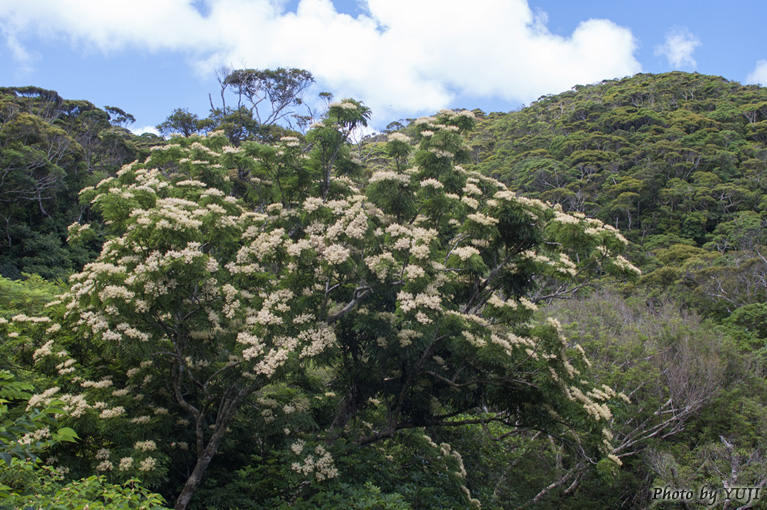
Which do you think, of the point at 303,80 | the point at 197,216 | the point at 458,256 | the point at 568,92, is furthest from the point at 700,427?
the point at 568,92

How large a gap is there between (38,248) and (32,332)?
71.1 feet

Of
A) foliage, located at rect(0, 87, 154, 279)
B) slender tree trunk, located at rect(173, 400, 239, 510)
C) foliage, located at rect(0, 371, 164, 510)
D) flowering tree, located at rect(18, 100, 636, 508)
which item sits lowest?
slender tree trunk, located at rect(173, 400, 239, 510)

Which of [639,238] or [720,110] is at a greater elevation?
[720,110]

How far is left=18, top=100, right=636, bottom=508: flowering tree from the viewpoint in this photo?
5.86 metres

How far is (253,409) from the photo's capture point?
25.2 ft

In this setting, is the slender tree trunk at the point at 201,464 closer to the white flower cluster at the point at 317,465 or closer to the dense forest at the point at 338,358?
the dense forest at the point at 338,358

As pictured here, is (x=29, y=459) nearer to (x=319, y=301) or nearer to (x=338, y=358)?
(x=319, y=301)

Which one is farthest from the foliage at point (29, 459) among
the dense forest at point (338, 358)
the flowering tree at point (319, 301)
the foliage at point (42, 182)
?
the foliage at point (42, 182)

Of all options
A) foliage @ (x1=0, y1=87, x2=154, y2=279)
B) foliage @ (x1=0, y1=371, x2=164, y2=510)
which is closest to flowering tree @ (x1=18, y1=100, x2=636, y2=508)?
foliage @ (x1=0, y1=371, x2=164, y2=510)

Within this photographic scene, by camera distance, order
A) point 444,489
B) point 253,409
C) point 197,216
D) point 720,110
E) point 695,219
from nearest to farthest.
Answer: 1. point 197,216
2. point 253,409
3. point 444,489
4. point 695,219
5. point 720,110

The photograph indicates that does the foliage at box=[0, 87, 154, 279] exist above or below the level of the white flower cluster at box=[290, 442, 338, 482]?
above

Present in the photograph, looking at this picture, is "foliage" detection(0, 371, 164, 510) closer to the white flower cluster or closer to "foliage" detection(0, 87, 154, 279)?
the white flower cluster

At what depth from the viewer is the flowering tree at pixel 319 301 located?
586 cm

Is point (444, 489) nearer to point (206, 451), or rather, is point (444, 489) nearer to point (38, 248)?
point (206, 451)
